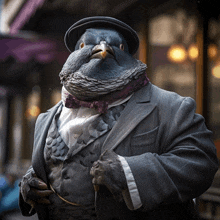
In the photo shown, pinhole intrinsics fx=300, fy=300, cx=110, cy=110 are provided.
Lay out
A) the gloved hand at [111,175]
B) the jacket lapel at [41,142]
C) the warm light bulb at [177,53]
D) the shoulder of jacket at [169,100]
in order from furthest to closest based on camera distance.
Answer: the warm light bulb at [177,53], the jacket lapel at [41,142], the shoulder of jacket at [169,100], the gloved hand at [111,175]

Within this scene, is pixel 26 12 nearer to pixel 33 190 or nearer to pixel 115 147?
pixel 33 190

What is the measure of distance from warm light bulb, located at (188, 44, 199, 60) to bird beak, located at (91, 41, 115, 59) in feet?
7.78

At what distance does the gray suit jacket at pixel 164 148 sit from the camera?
1826 millimetres

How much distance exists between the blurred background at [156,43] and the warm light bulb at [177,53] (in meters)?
0.01

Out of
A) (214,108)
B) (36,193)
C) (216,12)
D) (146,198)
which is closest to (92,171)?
(146,198)

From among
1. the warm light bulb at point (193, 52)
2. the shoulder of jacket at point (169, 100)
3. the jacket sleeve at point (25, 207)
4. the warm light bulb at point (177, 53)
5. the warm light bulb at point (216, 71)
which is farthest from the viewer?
the warm light bulb at point (177, 53)

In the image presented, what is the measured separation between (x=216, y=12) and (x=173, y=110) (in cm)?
248

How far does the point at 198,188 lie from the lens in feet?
6.39

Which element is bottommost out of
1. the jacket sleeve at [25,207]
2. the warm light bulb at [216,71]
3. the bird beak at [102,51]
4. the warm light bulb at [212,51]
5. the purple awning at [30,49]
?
the jacket sleeve at [25,207]

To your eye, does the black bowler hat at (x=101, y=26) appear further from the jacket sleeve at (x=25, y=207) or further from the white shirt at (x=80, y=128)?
the jacket sleeve at (x=25, y=207)

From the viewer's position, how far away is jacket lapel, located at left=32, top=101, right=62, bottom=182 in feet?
7.27

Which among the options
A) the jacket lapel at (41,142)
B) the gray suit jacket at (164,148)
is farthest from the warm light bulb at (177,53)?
the jacket lapel at (41,142)

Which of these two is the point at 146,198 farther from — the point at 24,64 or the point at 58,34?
the point at 24,64

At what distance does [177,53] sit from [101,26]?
7.92 feet
